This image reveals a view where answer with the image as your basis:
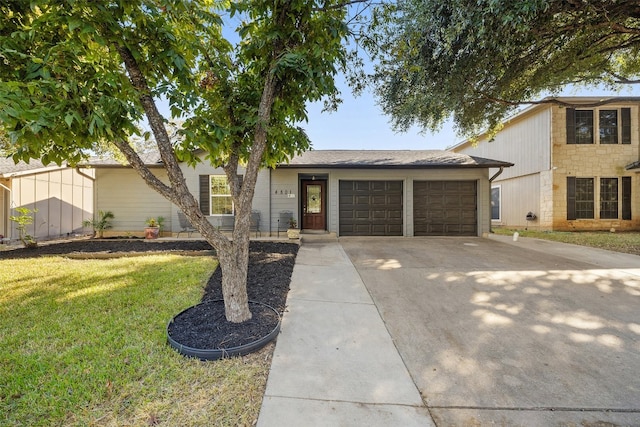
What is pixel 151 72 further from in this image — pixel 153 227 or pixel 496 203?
pixel 496 203

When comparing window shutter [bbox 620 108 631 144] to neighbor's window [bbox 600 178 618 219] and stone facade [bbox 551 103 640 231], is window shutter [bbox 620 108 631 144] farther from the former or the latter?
neighbor's window [bbox 600 178 618 219]

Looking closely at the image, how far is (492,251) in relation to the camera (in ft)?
24.4

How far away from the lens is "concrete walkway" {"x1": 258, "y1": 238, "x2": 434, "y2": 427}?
187 cm

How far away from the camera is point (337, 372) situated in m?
2.34

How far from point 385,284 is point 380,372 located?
2.43 meters

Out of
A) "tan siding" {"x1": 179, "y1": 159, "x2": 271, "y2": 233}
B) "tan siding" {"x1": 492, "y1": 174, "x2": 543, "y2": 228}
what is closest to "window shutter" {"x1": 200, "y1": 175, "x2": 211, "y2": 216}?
"tan siding" {"x1": 179, "y1": 159, "x2": 271, "y2": 233}

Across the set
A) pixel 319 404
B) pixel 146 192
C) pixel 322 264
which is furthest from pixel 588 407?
pixel 146 192

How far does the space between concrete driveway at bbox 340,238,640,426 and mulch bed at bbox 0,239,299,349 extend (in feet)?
5.03

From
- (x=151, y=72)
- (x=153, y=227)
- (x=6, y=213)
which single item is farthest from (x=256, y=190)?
(x=6, y=213)

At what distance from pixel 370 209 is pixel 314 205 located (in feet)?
7.43

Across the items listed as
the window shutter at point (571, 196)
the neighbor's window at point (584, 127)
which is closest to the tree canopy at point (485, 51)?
the neighbor's window at point (584, 127)

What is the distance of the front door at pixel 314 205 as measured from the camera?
1072cm

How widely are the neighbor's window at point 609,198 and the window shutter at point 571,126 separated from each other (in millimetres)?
2250

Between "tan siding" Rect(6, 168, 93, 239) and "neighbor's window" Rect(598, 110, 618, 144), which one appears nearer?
"tan siding" Rect(6, 168, 93, 239)
